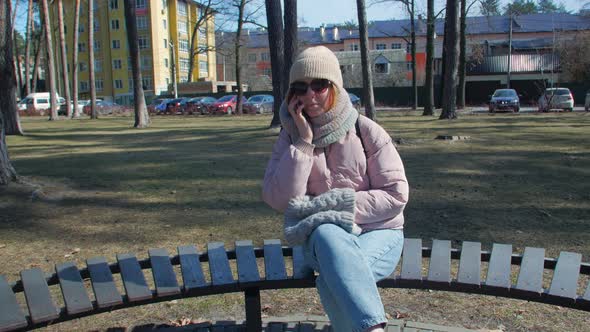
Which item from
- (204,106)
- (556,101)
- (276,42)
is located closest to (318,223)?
(276,42)

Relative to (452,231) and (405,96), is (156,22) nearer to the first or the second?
(405,96)

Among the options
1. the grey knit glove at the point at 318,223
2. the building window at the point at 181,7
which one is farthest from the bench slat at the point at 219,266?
the building window at the point at 181,7

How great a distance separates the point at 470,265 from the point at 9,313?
2.27m

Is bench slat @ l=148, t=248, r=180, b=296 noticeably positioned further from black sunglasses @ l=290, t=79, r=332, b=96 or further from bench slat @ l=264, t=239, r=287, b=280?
black sunglasses @ l=290, t=79, r=332, b=96

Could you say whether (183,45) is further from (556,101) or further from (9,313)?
(9,313)

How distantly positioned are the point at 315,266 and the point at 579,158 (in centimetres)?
877

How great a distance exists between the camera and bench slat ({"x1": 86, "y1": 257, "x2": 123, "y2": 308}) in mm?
2498

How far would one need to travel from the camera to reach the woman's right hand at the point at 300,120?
261 cm

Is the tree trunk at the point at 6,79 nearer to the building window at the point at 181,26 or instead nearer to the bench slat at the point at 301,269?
the bench slat at the point at 301,269

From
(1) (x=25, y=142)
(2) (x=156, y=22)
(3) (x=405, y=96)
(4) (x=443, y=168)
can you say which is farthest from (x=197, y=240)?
(2) (x=156, y=22)

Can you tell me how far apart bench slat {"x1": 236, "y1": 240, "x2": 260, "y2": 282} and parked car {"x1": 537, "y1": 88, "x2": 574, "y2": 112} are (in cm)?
2970

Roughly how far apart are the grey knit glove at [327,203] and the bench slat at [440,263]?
25.1 inches

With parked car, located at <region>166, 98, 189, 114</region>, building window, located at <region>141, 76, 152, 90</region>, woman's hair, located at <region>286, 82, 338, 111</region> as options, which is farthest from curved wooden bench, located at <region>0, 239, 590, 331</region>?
building window, located at <region>141, 76, 152, 90</region>

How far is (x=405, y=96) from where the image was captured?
4644 centimetres
